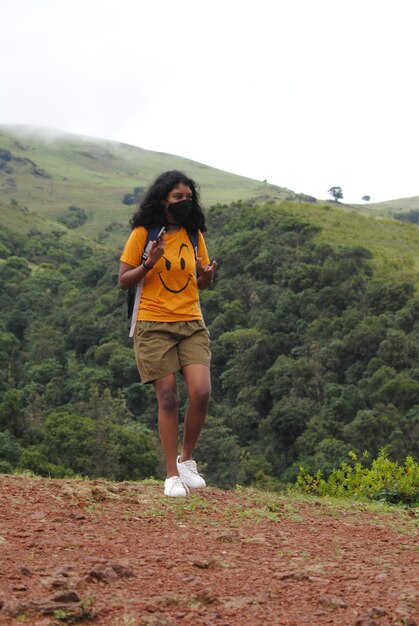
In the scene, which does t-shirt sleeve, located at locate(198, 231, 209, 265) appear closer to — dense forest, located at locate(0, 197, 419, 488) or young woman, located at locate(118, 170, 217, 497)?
young woman, located at locate(118, 170, 217, 497)

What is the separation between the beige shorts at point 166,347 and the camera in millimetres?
5133

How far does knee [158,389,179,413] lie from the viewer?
511 cm

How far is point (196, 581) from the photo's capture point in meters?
3.13

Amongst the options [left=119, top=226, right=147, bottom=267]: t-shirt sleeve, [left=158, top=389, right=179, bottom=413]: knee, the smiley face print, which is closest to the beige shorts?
[left=158, top=389, right=179, bottom=413]: knee

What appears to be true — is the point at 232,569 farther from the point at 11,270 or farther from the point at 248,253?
the point at 11,270

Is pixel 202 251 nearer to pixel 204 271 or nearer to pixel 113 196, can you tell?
pixel 204 271

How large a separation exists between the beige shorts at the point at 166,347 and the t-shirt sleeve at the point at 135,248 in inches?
14.4

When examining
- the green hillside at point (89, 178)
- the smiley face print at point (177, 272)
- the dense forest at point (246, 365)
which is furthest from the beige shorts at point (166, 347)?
the green hillside at point (89, 178)

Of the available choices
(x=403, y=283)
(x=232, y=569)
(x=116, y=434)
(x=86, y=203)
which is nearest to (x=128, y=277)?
(x=232, y=569)

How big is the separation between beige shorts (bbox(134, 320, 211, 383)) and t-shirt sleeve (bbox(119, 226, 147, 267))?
365 millimetres

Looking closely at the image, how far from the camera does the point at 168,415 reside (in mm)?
5117

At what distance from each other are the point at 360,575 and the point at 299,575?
0.25 m

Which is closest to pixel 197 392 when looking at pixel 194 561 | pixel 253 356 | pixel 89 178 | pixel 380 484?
pixel 194 561

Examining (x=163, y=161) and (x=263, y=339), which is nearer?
(x=263, y=339)
